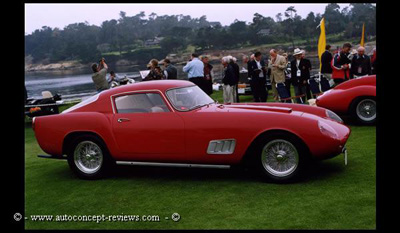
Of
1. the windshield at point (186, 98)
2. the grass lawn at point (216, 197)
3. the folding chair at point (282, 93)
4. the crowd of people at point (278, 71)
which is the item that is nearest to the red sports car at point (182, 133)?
the windshield at point (186, 98)

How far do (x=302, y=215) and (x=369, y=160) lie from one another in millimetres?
2557

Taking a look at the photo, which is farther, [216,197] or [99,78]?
[99,78]

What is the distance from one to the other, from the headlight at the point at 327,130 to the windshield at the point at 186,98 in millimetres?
1862

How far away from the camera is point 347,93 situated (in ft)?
31.2

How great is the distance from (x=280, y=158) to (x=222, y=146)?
2.68ft

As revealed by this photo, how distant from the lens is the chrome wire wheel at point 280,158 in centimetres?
591

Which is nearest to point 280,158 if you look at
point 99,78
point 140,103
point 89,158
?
point 140,103

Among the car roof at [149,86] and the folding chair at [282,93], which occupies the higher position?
the car roof at [149,86]

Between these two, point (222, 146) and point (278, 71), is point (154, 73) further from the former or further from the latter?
point (222, 146)

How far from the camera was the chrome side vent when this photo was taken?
6.11 metres

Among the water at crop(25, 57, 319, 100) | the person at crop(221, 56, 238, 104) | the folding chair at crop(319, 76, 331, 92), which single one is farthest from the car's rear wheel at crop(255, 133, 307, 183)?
the water at crop(25, 57, 319, 100)

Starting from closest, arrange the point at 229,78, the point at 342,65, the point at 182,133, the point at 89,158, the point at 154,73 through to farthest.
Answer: the point at 182,133, the point at 89,158, the point at 342,65, the point at 154,73, the point at 229,78

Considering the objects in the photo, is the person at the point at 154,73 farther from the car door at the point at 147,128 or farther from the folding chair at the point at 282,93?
the car door at the point at 147,128
